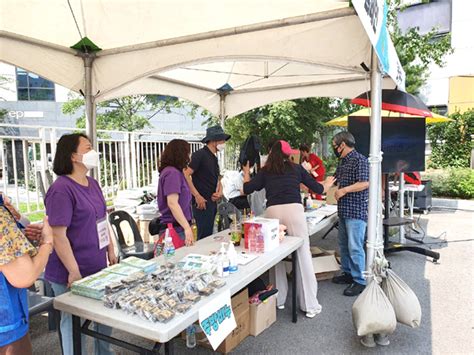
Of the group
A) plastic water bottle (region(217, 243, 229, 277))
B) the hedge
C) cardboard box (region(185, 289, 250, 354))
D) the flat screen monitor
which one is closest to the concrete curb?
the hedge

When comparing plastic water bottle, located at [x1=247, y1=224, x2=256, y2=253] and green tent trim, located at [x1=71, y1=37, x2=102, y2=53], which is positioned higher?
green tent trim, located at [x1=71, y1=37, x2=102, y2=53]

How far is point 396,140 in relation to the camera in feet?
13.8

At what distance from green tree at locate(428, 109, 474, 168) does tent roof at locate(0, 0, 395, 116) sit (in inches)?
395

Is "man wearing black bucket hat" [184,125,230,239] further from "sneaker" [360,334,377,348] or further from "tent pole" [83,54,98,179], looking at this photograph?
"sneaker" [360,334,377,348]

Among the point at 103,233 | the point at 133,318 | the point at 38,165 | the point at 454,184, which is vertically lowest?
the point at 454,184

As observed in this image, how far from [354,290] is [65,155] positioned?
291 cm

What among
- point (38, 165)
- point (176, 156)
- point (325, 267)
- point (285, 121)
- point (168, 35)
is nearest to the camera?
point (176, 156)

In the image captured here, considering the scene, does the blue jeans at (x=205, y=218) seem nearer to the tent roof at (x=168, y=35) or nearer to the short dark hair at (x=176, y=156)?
the short dark hair at (x=176, y=156)

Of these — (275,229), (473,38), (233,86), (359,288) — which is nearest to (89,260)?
(275,229)

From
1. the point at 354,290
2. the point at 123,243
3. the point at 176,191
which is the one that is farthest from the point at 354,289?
the point at 123,243

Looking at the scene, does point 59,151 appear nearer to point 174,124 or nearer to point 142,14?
point 142,14

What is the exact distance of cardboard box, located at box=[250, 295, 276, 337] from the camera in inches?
111

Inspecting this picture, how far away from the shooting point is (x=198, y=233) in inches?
156

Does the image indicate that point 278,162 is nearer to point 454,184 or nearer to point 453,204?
point 453,204
